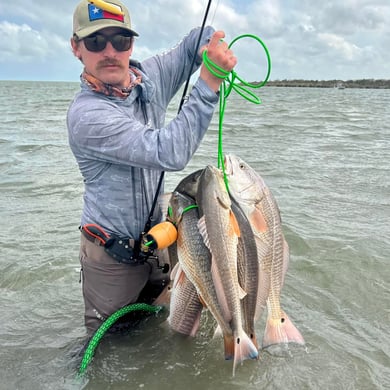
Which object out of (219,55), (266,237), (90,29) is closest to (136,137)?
(219,55)

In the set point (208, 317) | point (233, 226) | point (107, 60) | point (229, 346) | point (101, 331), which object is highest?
point (107, 60)

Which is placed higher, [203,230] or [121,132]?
[121,132]

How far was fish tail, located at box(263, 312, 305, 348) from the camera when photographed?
10.6 ft

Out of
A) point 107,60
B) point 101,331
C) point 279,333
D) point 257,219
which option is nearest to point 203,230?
point 257,219

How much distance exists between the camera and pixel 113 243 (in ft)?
11.7

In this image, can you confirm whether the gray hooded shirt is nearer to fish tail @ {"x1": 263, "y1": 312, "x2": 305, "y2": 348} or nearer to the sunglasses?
the sunglasses

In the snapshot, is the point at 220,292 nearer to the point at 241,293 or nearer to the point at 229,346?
the point at 241,293

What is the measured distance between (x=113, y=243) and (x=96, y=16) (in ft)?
5.40

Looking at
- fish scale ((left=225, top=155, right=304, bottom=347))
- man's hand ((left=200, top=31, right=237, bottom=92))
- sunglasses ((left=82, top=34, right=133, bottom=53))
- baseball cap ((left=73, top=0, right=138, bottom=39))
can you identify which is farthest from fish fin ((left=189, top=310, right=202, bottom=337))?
baseball cap ((left=73, top=0, right=138, bottom=39))

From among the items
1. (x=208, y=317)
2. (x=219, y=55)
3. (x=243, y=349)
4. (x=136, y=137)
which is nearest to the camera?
(x=219, y=55)

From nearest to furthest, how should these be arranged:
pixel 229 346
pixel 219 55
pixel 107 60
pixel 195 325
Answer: pixel 219 55 < pixel 229 346 < pixel 107 60 < pixel 195 325

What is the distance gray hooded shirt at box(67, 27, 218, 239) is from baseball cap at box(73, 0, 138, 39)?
402mm

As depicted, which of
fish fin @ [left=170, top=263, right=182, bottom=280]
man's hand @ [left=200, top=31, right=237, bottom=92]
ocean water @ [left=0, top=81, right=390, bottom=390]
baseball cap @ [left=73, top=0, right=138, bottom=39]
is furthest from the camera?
ocean water @ [left=0, top=81, right=390, bottom=390]

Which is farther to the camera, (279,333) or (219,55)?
(279,333)
